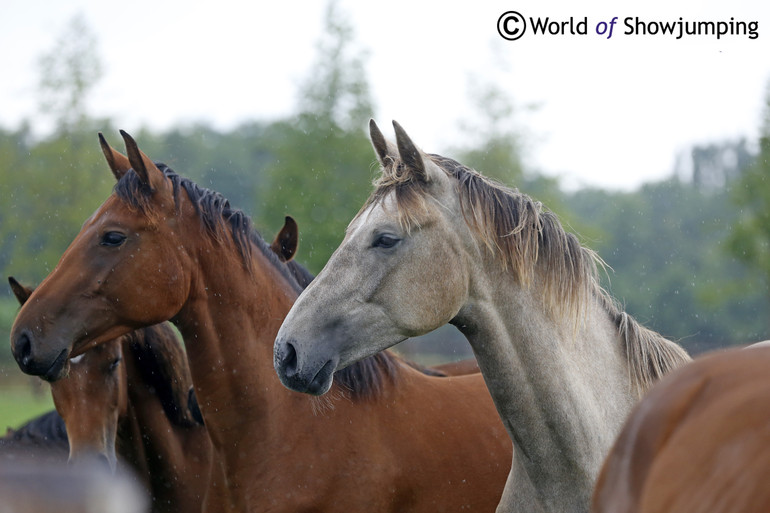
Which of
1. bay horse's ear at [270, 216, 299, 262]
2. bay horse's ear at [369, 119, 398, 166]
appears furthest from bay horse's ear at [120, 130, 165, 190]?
bay horse's ear at [369, 119, 398, 166]

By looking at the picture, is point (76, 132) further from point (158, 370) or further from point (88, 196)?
point (158, 370)

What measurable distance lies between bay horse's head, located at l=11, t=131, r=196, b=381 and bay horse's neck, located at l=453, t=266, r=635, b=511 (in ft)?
4.52

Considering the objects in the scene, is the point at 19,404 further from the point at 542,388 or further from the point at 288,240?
the point at 542,388

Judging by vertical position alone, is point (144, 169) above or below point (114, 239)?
above

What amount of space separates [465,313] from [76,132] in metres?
19.8

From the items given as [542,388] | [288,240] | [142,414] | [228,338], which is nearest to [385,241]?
[542,388]

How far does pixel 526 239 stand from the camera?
2.79 metres

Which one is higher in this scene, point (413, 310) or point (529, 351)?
point (413, 310)

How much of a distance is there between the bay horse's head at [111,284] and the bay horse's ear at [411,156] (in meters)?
1.23

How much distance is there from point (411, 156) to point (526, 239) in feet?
1.67

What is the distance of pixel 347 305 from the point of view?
265cm

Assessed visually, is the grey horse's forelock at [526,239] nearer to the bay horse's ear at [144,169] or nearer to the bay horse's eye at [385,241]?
the bay horse's eye at [385,241]

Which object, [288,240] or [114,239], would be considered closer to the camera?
[114,239]

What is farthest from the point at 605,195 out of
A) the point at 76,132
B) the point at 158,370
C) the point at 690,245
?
the point at 158,370
